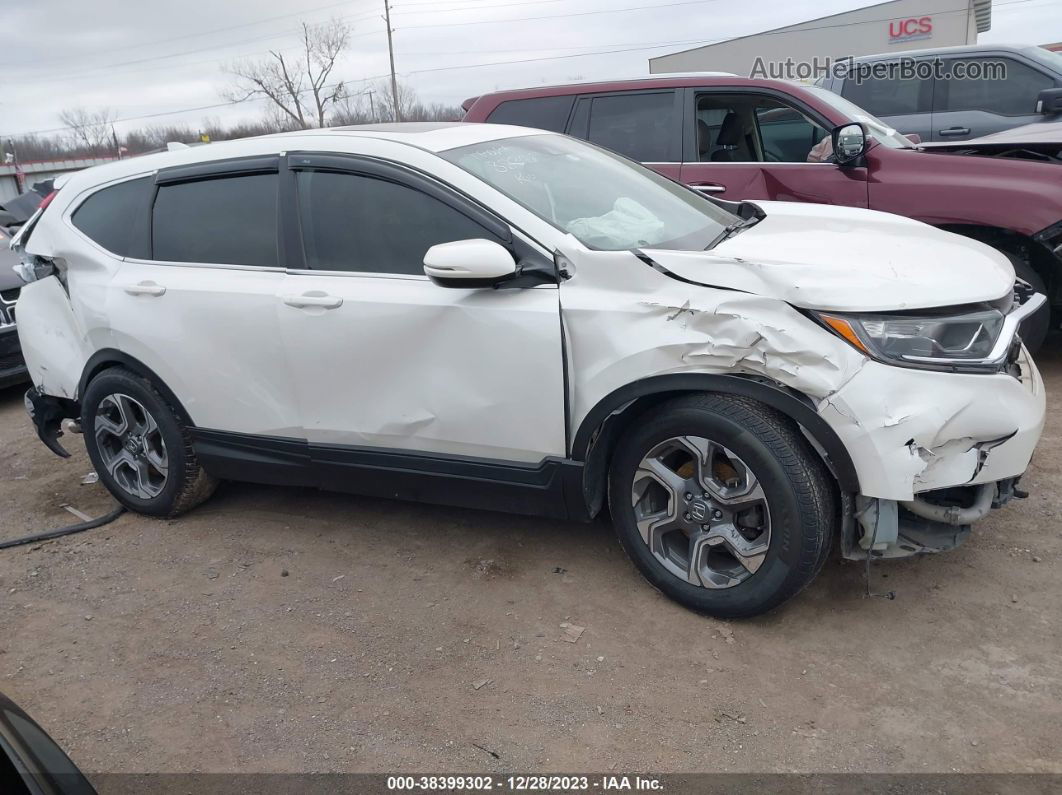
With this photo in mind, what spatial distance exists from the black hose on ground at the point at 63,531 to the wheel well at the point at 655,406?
2.72 m

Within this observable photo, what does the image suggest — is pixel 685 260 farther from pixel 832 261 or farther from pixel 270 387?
pixel 270 387

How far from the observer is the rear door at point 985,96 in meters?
7.48

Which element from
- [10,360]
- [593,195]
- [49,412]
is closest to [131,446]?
[49,412]

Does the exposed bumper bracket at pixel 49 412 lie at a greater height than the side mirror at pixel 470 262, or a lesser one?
lesser

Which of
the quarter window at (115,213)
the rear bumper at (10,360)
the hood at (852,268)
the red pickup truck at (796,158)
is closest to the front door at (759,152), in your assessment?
the red pickup truck at (796,158)

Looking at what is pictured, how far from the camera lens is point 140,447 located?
426cm

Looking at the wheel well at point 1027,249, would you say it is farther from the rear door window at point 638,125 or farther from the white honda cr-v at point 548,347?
the rear door window at point 638,125

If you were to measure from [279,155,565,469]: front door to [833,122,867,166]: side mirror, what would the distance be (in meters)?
3.09

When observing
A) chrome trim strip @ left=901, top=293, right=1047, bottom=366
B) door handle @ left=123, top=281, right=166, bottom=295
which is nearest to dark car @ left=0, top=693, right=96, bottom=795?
door handle @ left=123, top=281, right=166, bottom=295

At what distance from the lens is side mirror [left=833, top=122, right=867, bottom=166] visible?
5270 millimetres

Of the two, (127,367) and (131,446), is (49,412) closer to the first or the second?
(131,446)

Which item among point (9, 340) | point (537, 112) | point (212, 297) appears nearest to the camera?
point (212, 297)

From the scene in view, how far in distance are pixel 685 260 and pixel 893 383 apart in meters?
0.79

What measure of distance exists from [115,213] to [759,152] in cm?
407
